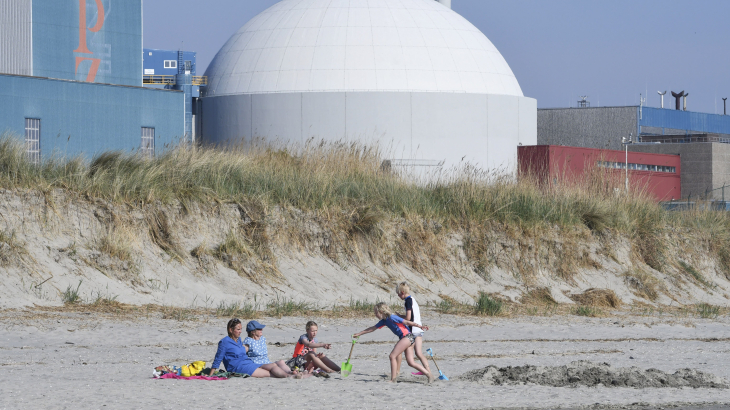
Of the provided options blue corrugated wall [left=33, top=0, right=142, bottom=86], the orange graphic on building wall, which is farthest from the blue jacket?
the orange graphic on building wall

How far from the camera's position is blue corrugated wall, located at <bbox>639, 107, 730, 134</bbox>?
70.8m

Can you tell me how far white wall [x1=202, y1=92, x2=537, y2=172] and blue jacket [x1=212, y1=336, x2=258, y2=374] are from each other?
2521 centimetres

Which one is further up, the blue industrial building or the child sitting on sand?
the blue industrial building

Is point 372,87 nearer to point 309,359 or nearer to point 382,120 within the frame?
point 382,120

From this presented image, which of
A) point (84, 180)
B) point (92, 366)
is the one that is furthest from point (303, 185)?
Answer: point (92, 366)

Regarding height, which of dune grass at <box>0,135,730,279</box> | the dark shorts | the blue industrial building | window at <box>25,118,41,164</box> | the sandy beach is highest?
the blue industrial building

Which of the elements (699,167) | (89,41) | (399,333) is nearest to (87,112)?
(89,41)

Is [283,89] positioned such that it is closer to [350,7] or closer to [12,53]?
[350,7]

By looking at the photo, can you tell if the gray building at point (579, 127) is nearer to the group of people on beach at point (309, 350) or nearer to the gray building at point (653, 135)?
the gray building at point (653, 135)

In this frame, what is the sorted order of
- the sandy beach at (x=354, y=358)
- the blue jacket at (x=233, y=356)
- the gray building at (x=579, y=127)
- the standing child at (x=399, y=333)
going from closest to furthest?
the sandy beach at (x=354, y=358)
the standing child at (x=399, y=333)
the blue jacket at (x=233, y=356)
the gray building at (x=579, y=127)

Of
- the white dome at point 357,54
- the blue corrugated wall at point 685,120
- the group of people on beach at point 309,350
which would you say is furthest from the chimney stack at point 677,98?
the group of people on beach at point 309,350

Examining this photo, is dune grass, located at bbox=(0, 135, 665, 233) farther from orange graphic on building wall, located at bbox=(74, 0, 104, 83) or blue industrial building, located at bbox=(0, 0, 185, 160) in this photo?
orange graphic on building wall, located at bbox=(74, 0, 104, 83)

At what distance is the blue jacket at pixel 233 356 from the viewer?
1014cm

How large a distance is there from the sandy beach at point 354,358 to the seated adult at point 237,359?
0.78ft
